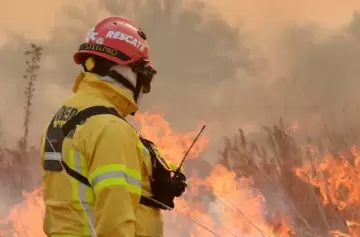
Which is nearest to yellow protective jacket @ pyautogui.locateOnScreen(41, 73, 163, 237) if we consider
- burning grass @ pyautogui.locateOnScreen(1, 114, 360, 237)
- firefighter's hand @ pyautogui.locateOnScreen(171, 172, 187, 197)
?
firefighter's hand @ pyautogui.locateOnScreen(171, 172, 187, 197)

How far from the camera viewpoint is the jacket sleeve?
6.45 ft

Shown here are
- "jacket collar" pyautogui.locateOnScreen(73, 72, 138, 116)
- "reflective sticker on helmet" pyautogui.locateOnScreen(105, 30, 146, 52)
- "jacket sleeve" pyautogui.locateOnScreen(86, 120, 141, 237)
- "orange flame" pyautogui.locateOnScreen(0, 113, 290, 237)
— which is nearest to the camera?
"jacket sleeve" pyautogui.locateOnScreen(86, 120, 141, 237)

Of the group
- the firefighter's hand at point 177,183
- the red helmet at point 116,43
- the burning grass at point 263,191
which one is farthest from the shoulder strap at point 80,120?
the burning grass at point 263,191

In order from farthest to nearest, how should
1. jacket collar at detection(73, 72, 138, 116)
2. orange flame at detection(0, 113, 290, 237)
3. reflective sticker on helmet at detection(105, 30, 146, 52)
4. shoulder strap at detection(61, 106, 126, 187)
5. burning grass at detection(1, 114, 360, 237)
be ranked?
orange flame at detection(0, 113, 290, 237) < burning grass at detection(1, 114, 360, 237) < reflective sticker on helmet at detection(105, 30, 146, 52) < jacket collar at detection(73, 72, 138, 116) < shoulder strap at detection(61, 106, 126, 187)

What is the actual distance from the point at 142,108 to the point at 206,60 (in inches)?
32.1

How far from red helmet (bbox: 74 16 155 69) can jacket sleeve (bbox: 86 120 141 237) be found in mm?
374

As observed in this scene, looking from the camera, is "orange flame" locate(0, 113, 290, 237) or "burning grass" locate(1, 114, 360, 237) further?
"orange flame" locate(0, 113, 290, 237)

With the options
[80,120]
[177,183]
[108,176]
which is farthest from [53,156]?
[177,183]

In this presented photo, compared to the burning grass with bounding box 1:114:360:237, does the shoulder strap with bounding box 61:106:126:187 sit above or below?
below

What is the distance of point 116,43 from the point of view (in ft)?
7.66

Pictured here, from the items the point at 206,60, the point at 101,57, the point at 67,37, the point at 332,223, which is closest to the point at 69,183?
the point at 101,57

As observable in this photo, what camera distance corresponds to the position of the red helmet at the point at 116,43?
2318 mm

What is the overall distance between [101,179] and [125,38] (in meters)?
0.64

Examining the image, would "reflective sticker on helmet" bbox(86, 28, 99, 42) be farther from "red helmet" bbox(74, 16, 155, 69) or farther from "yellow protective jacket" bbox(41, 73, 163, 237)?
"yellow protective jacket" bbox(41, 73, 163, 237)
